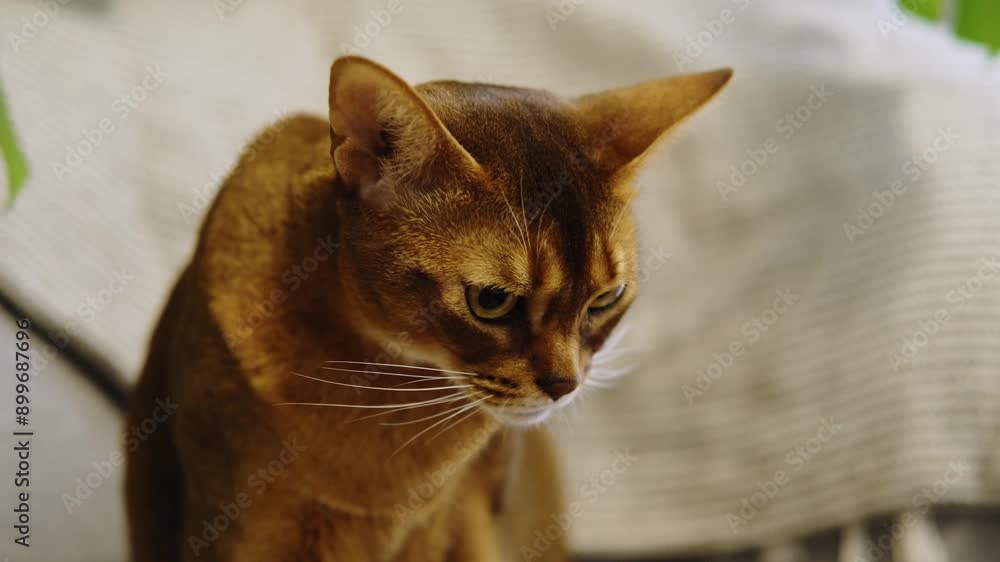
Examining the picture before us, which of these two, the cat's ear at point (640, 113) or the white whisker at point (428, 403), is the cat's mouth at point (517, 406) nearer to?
the white whisker at point (428, 403)

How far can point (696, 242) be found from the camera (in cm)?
163

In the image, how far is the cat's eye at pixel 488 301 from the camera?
81cm

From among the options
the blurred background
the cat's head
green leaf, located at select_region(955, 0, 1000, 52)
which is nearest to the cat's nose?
the cat's head

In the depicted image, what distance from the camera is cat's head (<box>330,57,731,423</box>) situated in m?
0.80

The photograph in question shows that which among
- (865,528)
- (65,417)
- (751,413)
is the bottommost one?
(865,528)

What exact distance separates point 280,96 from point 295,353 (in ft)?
1.58

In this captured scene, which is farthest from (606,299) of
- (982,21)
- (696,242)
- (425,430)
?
(696,242)

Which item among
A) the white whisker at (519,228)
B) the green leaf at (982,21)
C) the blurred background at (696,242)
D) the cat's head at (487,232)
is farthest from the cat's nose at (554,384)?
the green leaf at (982,21)

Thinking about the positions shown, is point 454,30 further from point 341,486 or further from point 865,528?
point 865,528

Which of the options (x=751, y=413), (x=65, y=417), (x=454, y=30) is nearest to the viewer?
(x=65, y=417)

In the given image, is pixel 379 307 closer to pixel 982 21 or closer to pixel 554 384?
pixel 554 384

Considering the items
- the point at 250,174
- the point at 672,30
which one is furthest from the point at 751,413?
the point at 250,174

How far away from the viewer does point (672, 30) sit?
1.60 metres

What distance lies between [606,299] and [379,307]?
0.72 ft
